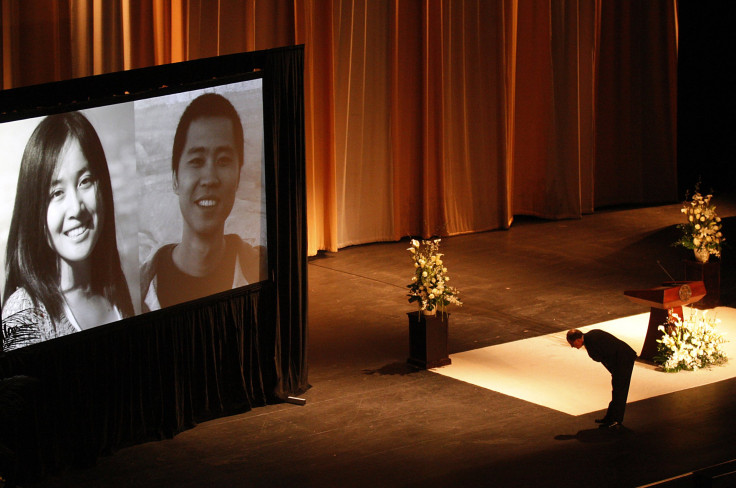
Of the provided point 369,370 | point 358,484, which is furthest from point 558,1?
point 358,484

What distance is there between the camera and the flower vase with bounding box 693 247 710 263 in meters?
9.17

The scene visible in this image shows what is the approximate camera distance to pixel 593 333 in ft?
20.5

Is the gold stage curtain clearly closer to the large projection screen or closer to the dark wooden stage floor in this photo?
the dark wooden stage floor

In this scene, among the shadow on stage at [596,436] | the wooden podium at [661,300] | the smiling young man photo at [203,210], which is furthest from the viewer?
the wooden podium at [661,300]

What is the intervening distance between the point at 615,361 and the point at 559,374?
1.28 m

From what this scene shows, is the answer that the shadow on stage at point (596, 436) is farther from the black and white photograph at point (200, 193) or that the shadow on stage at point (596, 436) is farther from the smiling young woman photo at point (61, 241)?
the smiling young woman photo at point (61, 241)

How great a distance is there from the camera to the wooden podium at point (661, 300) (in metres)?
7.43

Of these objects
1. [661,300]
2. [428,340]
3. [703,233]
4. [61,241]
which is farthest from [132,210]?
[703,233]

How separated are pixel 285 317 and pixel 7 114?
2.60m

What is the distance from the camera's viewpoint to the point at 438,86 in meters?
12.4

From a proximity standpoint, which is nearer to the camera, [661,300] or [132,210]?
[132,210]

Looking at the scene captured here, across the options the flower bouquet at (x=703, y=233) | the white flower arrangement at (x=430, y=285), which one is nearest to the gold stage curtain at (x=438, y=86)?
the flower bouquet at (x=703, y=233)

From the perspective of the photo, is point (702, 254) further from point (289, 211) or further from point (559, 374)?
Result: point (289, 211)

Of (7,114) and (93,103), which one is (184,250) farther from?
(7,114)
